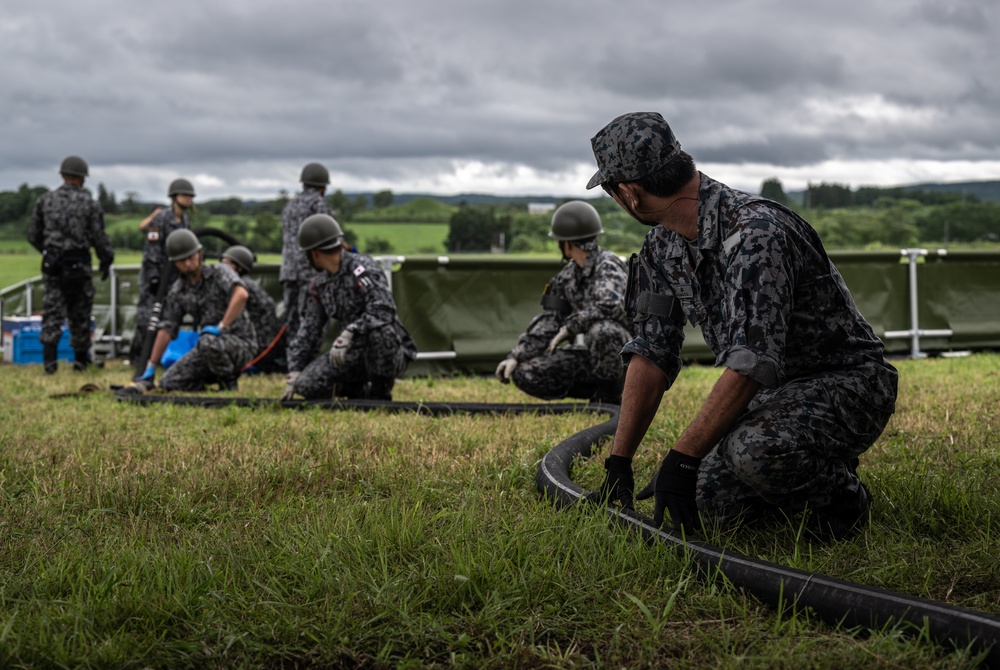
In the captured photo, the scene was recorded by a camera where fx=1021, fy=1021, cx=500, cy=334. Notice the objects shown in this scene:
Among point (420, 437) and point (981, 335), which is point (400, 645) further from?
point (981, 335)

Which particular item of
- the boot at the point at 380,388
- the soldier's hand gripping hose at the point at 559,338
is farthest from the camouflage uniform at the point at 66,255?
the soldier's hand gripping hose at the point at 559,338

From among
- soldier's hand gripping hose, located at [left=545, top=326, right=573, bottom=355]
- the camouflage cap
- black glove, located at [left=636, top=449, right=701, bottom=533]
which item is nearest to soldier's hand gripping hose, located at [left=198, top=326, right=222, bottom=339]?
soldier's hand gripping hose, located at [left=545, top=326, right=573, bottom=355]

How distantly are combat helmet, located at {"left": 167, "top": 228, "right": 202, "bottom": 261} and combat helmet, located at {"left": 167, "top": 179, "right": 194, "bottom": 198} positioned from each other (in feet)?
9.88

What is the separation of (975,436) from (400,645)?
14.0 feet

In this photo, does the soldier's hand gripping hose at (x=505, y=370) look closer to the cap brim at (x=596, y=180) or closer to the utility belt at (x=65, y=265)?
the cap brim at (x=596, y=180)

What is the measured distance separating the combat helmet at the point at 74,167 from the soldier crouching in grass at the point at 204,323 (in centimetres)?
342

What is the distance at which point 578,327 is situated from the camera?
306 inches

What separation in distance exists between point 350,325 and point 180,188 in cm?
591

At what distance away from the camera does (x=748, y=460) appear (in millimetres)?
3596

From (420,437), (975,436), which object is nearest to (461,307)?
(420,437)

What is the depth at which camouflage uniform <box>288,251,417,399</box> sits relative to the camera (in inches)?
330

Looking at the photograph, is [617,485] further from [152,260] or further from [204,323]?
[152,260]

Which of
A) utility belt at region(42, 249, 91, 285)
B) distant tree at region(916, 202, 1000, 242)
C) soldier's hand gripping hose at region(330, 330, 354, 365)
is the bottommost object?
soldier's hand gripping hose at region(330, 330, 354, 365)

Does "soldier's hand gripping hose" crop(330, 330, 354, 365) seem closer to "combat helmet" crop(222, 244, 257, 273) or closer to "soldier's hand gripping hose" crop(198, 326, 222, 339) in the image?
"soldier's hand gripping hose" crop(198, 326, 222, 339)
